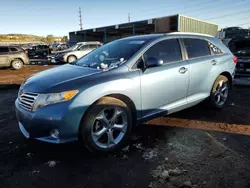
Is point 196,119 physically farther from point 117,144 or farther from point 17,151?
point 17,151

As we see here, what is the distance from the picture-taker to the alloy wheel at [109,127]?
269cm

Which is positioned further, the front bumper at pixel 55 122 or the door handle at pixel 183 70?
the door handle at pixel 183 70

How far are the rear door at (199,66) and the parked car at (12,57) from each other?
13072 millimetres

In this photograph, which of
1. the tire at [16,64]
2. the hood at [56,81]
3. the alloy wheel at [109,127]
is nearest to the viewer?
the hood at [56,81]

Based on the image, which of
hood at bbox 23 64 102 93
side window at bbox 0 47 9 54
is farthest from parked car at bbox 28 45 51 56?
hood at bbox 23 64 102 93

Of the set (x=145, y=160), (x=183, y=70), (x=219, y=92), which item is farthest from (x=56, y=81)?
(x=219, y=92)

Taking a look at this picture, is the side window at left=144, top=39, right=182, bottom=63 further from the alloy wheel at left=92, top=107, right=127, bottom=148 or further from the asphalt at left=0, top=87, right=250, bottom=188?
the asphalt at left=0, top=87, right=250, bottom=188

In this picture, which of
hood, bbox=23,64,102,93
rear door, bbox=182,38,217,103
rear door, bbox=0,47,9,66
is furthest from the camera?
rear door, bbox=0,47,9,66

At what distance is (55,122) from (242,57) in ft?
22.2

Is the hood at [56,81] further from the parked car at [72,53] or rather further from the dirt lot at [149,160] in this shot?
the parked car at [72,53]

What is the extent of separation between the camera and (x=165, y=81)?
318cm

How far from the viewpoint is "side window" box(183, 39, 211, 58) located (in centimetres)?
370

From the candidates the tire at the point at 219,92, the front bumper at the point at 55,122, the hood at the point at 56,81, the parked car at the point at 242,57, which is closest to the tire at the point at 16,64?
the hood at the point at 56,81

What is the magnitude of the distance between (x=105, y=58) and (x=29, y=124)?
1.67 m
